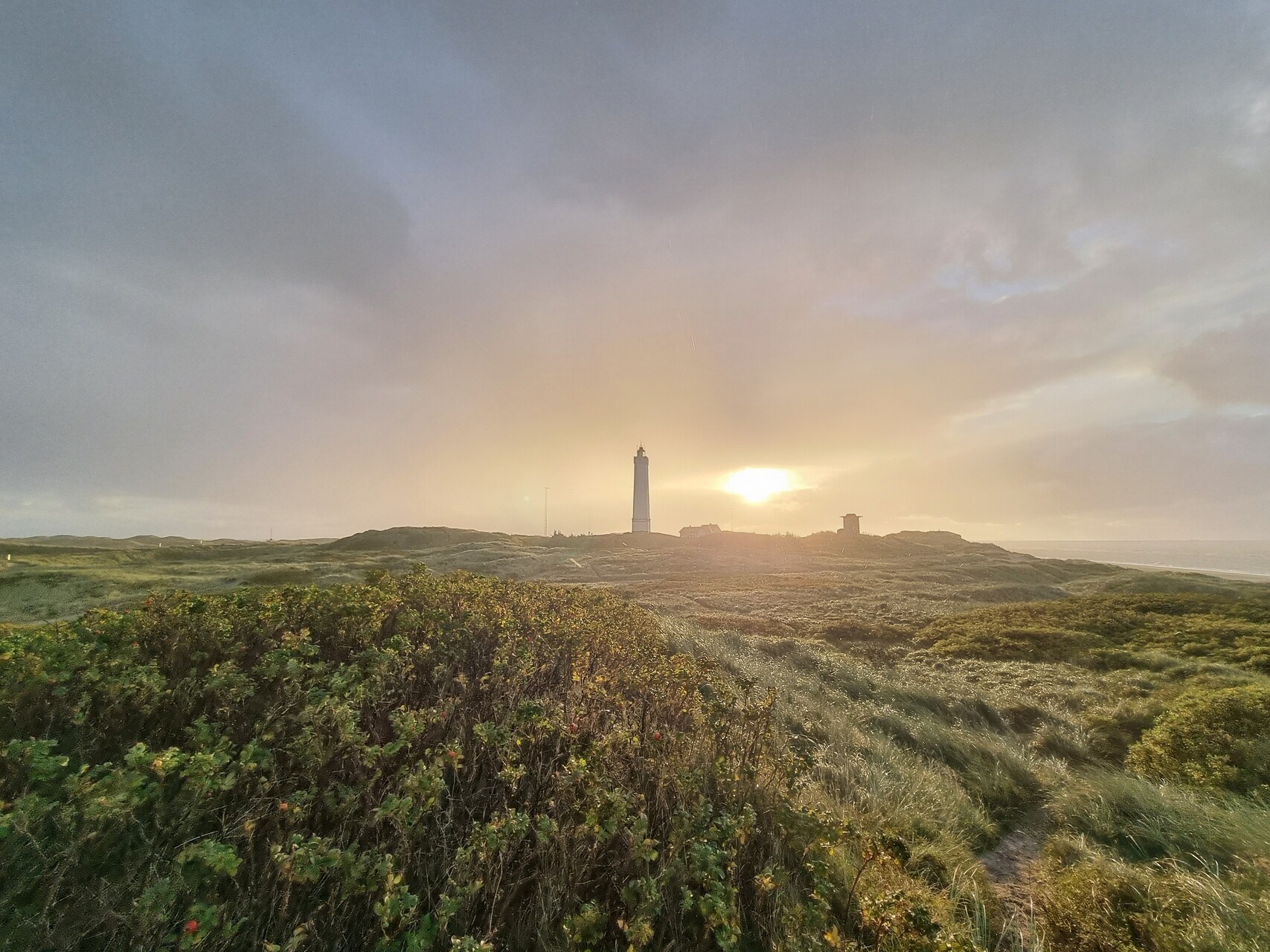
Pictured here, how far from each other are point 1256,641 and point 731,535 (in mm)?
69827

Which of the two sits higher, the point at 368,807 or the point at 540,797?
the point at 368,807

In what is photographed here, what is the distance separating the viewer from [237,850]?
10.3 ft

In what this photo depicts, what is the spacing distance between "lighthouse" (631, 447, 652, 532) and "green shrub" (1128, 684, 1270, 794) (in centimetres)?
8202

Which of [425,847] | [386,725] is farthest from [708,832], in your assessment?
[386,725]

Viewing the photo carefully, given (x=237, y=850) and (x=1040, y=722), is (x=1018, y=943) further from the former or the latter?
(x=1040, y=722)

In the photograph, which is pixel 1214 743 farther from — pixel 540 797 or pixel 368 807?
pixel 368 807

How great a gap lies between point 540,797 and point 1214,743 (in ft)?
28.7

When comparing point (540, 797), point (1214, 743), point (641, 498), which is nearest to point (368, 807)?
point (540, 797)

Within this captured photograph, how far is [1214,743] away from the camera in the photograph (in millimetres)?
6910

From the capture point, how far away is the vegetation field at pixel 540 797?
2797 millimetres

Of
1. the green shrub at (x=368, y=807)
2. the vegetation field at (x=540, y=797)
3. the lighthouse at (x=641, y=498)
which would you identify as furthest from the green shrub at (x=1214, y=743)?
the lighthouse at (x=641, y=498)

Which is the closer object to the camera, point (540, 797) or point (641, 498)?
point (540, 797)

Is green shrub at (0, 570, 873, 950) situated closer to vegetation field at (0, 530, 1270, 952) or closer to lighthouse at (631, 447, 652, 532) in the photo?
vegetation field at (0, 530, 1270, 952)

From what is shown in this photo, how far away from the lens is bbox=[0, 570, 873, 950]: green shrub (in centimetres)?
268
